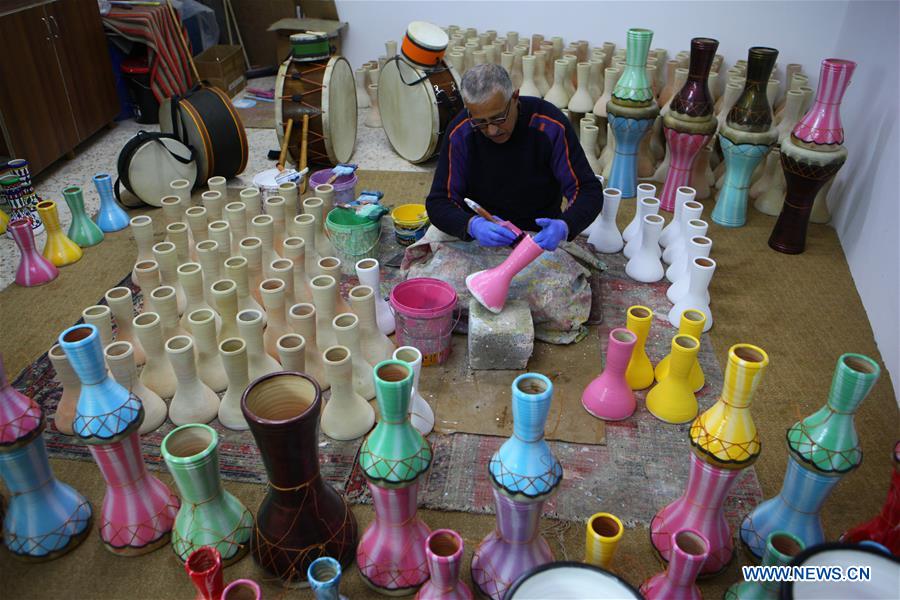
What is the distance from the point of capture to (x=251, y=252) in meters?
2.62

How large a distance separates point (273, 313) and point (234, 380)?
348 mm

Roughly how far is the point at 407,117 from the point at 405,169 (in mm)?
325

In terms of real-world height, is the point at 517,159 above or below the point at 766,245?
above

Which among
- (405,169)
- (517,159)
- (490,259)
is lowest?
(405,169)

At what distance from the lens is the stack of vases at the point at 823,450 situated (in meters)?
1.50

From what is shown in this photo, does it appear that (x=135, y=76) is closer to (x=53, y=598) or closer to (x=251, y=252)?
(x=251, y=252)

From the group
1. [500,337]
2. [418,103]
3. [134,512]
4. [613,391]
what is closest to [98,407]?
[134,512]

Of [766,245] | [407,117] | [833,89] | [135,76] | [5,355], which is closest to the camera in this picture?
[5,355]

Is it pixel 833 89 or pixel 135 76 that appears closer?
pixel 833 89

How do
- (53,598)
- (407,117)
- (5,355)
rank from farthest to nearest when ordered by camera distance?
(407,117)
(5,355)
(53,598)

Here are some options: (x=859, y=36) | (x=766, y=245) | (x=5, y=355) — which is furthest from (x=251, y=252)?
(x=859, y=36)

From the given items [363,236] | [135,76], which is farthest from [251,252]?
[135,76]

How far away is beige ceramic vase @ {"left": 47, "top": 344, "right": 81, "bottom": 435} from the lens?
→ 2.08m

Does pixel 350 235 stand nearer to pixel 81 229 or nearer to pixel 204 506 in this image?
pixel 81 229
